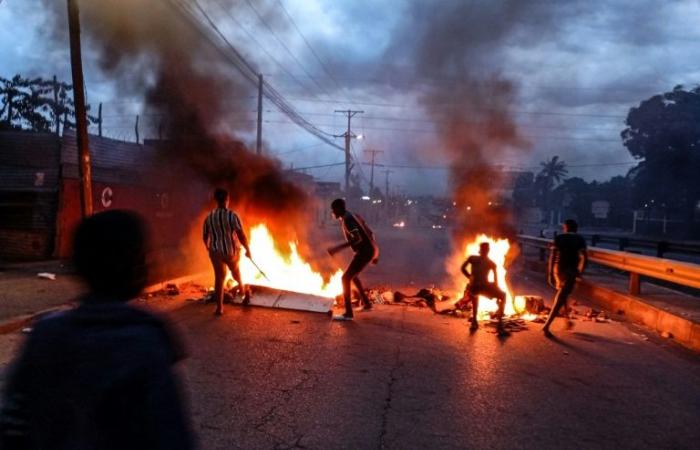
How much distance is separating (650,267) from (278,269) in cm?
634

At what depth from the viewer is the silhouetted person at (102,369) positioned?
171 cm

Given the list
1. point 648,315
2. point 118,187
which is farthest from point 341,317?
point 118,187

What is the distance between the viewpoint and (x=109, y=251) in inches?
76.3

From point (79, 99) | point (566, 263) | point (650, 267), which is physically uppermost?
point (79, 99)

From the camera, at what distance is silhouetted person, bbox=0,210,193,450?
1710 millimetres

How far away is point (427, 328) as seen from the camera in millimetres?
8047

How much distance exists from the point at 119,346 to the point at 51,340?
7.6 inches

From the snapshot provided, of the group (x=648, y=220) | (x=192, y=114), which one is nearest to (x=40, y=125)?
(x=192, y=114)

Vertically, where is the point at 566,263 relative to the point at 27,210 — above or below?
below

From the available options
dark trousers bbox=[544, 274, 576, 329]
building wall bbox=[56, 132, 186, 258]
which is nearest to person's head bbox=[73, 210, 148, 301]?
dark trousers bbox=[544, 274, 576, 329]

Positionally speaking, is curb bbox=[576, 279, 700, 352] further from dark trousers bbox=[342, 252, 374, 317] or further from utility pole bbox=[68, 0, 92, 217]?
utility pole bbox=[68, 0, 92, 217]

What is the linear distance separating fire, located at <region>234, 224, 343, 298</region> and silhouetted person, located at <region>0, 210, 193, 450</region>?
8.44 m

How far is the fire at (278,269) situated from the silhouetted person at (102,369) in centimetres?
844

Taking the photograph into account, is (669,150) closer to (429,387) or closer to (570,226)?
(570,226)
